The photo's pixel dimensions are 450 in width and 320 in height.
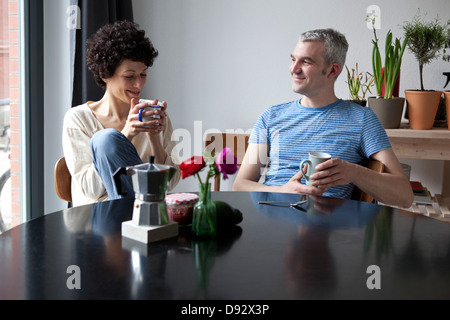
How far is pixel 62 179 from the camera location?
76.2 inches

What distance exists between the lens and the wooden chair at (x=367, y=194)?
1807 millimetres

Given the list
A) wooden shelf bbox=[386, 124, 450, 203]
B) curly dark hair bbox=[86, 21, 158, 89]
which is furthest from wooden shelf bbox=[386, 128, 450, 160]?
curly dark hair bbox=[86, 21, 158, 89]

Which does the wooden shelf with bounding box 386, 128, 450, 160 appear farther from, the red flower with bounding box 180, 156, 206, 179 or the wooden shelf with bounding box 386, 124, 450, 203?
the red flower with bounding box 180, 156, 206, 179

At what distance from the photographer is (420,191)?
2.64 meters

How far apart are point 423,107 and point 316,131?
2.62ft

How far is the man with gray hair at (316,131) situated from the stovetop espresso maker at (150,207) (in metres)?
0.77

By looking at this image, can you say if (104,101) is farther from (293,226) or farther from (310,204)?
(293,226)

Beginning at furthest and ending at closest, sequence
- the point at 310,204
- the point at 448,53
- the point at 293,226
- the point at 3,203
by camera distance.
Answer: the point at 448,53
the point at 3,203
the point at 310,204
the point at 293,226

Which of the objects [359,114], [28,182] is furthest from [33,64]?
[359,114]

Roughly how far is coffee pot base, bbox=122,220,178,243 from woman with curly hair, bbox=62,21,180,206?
2.01 feet

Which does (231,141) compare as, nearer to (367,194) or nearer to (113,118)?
(113,118)

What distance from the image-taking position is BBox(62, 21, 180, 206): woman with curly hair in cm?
180

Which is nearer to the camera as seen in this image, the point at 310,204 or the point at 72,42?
the point at 310,204

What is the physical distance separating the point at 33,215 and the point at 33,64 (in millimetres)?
765
